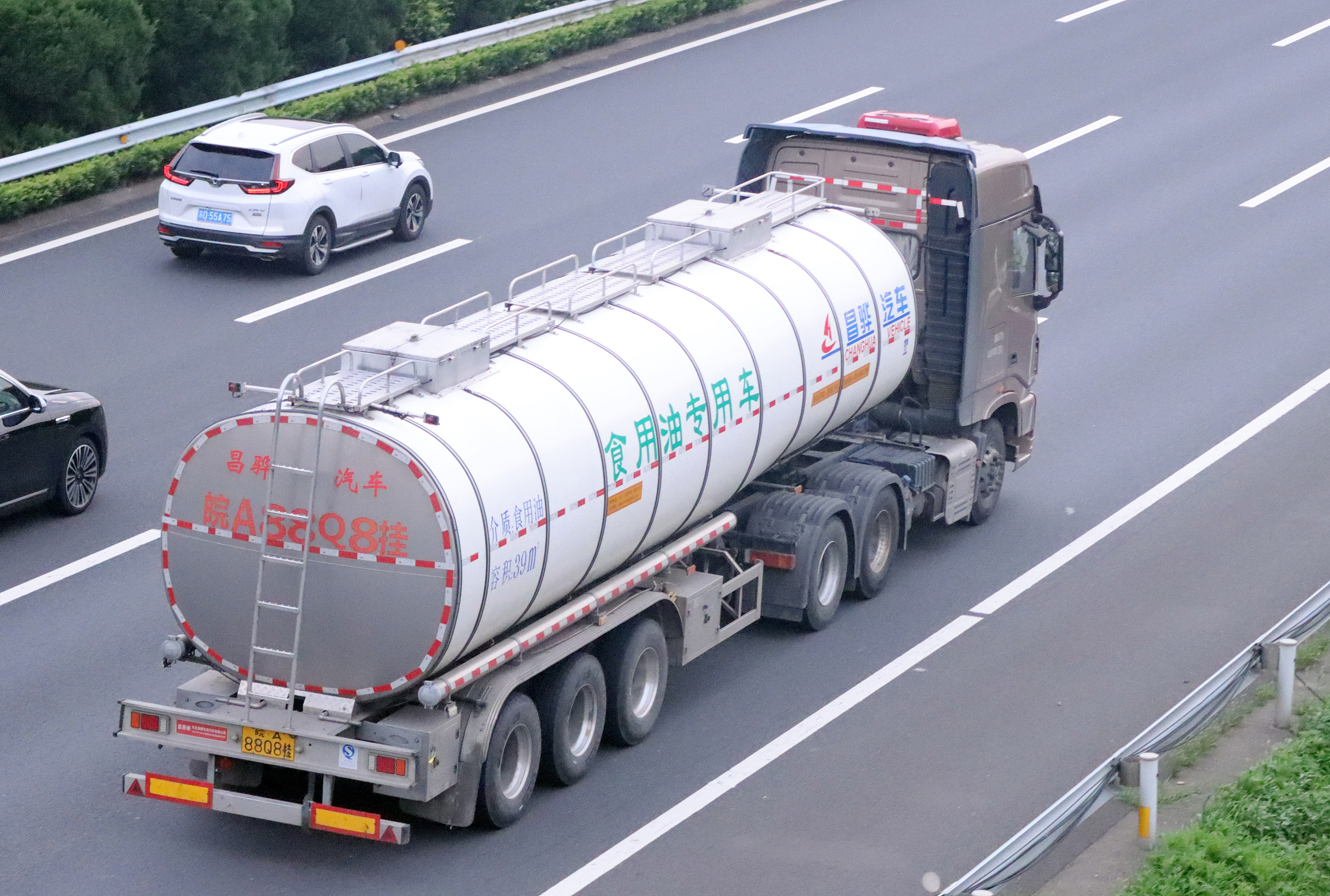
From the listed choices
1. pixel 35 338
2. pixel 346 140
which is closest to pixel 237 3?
pixel 346 140

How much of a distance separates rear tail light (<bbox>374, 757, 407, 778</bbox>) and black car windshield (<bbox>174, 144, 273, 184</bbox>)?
13.6m

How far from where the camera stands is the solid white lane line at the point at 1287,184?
2872 cm

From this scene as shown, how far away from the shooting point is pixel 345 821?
11219 mm

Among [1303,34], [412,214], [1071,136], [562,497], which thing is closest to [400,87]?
Result: [412,214]

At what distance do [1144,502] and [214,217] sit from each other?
1175 centimetres

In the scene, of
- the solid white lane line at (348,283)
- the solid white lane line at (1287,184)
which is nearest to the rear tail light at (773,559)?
the solid white lane line at (348,283)

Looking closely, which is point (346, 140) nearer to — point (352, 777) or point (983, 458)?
point (983, 458)

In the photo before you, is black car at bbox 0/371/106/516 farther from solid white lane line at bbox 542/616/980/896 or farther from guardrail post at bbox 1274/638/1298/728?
guardrail post at bbox 1274/638/1298/728

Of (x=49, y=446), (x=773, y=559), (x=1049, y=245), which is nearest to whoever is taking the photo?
(x=773, y=559)

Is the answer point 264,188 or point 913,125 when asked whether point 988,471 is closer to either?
point 913,125

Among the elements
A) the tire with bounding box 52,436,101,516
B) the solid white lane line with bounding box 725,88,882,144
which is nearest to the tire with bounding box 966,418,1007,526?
the tire with bounding box 52,436,101,516

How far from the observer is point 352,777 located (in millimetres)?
11164

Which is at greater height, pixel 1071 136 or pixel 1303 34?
pixel 1303 34

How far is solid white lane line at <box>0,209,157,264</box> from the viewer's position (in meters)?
24.2
